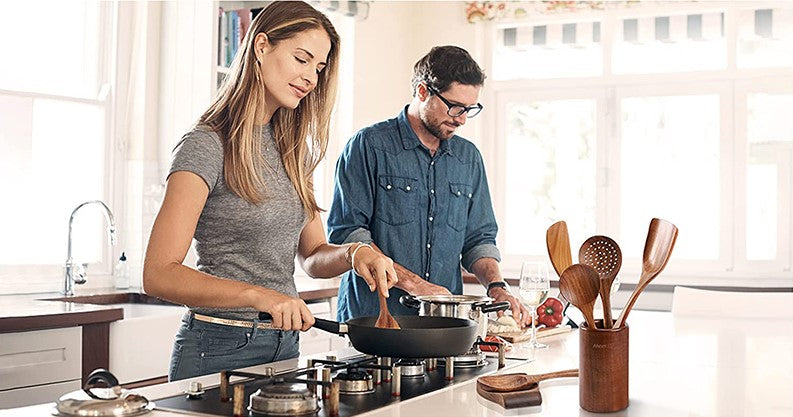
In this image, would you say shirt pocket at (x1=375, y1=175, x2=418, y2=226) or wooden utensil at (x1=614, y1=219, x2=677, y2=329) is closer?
wooden utensil at (x1=614, y1=219, x2=677, y2=329)

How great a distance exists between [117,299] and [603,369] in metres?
2.67

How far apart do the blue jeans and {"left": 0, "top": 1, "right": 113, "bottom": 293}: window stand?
201cm

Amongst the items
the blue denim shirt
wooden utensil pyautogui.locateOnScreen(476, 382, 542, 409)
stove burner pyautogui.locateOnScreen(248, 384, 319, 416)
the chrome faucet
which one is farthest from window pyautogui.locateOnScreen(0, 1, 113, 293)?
wooden utensil pyautogui.locateOnScreen(476, 382, 542, 409)

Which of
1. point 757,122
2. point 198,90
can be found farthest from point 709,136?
point 198,90

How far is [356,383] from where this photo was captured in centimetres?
167

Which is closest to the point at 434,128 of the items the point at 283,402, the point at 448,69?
the point at 448,69

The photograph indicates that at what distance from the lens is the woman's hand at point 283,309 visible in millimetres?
1747

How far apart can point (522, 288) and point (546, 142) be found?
3719 millimetres

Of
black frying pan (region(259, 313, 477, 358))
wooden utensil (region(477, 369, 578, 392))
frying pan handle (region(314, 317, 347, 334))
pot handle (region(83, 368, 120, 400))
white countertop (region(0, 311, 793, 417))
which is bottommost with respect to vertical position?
white countertop (region(0, 311, 793, 417))

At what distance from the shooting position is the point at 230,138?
2.00m

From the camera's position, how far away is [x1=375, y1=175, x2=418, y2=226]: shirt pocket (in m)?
2.94

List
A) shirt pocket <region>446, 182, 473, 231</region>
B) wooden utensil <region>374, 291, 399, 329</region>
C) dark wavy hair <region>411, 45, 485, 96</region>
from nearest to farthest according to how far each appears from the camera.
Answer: wooden utensil <region>374, 291, 399, 329</region>
dark wavy hair <region>411, 45, 485, 96</region>
shirt pocket <region>446, 182, 473, 231</region>

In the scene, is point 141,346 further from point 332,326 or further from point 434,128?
point 332,326

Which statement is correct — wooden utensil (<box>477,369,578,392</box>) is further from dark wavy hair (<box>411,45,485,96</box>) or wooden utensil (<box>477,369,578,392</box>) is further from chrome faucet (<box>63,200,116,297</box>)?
chrome faucet (<box>63,200,116,297</box>)
